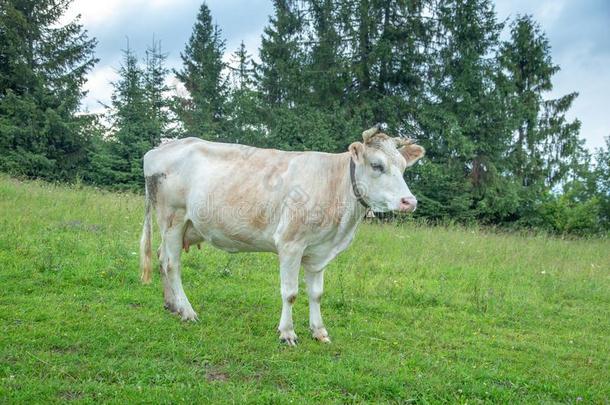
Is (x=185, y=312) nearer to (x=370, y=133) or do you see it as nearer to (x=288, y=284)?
(x=288, y=284)

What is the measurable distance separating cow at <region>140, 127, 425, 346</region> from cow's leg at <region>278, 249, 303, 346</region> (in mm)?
11

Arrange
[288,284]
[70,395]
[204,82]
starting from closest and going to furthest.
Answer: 1. [70,395]
2. [288,284]
3. [204,82]

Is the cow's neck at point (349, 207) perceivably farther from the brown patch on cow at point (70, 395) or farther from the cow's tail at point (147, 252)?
the brown patch on cow at point (70, 395)

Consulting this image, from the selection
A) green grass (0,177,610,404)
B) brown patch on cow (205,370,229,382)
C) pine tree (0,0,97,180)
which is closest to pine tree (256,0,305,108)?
pine tree (0,0,97,180)

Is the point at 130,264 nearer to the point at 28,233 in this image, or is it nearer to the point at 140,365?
the point at 28,233

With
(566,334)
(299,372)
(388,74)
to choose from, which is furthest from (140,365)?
(388,74)

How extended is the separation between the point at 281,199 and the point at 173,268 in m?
1.71

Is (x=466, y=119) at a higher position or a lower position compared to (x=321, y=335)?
higher

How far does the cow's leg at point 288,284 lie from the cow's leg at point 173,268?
125 centimetres

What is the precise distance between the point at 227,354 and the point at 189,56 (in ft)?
120

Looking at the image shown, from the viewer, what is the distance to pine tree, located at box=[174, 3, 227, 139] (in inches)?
1008

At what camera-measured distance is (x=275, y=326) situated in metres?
6.28

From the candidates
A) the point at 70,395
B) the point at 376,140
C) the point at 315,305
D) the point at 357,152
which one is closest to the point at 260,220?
the point at 315,305

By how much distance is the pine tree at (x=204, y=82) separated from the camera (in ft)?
84.0
